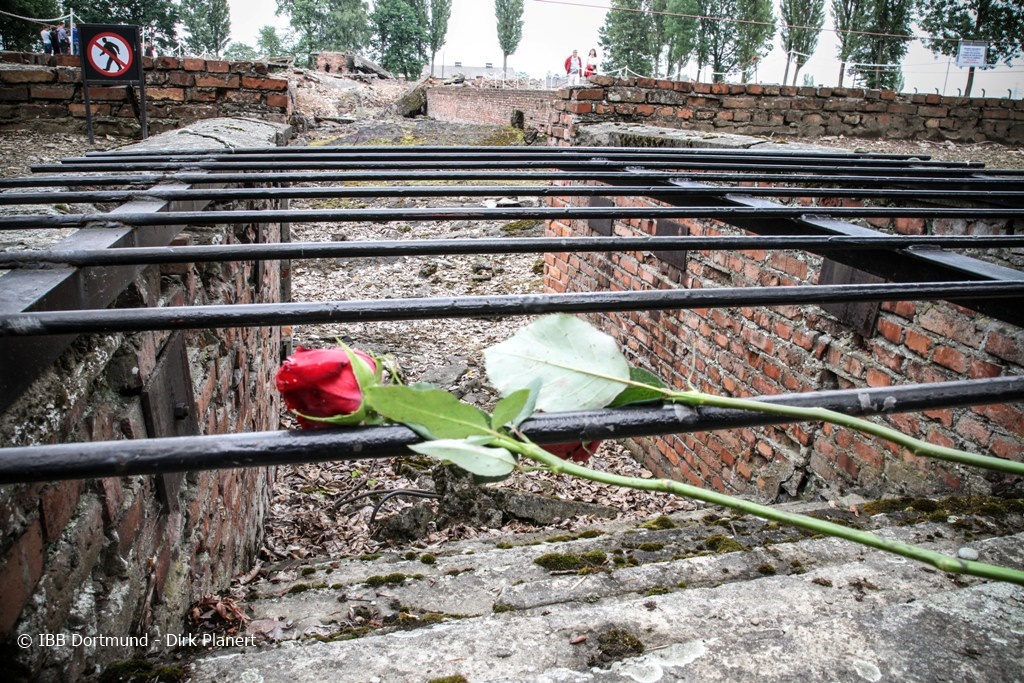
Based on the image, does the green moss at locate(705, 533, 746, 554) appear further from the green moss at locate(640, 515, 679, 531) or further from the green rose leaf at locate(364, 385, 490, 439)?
the green rose leaf at locate(364, 385, 490, 439)

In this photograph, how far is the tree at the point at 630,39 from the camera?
152 feet

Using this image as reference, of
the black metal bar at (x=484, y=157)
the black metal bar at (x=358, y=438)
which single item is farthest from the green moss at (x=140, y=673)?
the black metal bar at (x=484, y=157)

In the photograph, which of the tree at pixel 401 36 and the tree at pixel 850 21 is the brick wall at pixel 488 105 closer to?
the tree at pixel 850 21

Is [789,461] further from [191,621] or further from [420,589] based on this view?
[191,621]

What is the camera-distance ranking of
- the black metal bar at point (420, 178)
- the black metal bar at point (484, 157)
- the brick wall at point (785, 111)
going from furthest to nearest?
1. the brick wall at point (785, 111)
2. the black metal bar at point (484, 157)
3. the black metal bar at point (420, 178)

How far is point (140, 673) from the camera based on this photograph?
1.03m

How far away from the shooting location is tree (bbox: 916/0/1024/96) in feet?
81.0

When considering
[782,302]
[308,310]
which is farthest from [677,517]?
[308,310]

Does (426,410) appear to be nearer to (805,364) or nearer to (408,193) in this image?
(408,193)

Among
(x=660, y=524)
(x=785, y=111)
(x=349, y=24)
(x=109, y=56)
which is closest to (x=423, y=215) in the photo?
(x=660, y=524)

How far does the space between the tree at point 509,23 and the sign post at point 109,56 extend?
52233 millimetres

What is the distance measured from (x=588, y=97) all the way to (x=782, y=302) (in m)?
4.89

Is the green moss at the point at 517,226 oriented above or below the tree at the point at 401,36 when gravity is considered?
below

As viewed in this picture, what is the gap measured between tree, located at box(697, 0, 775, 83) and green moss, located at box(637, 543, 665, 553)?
41943 millimetres
